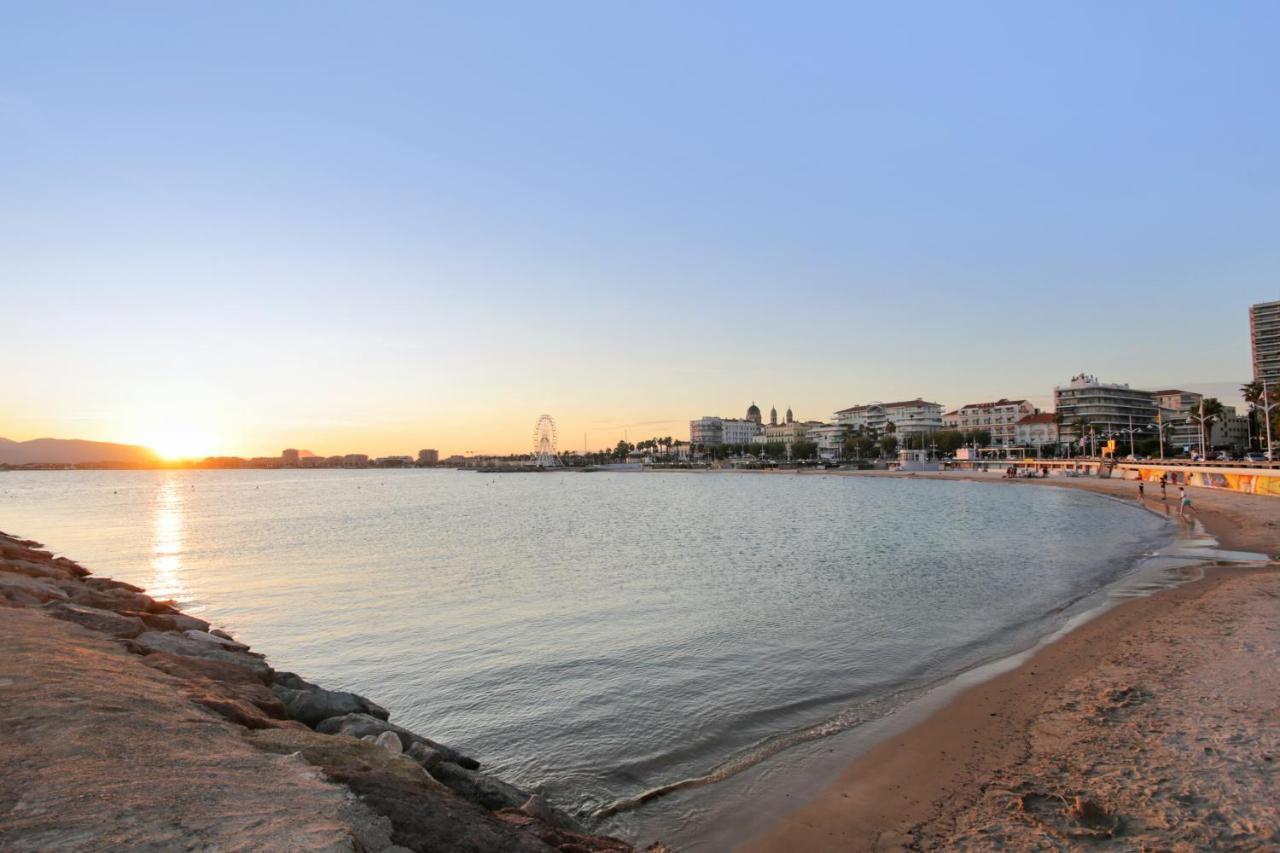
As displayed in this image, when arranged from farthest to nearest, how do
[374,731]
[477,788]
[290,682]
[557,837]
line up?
1. [290,682]
2. [374,731]
3. [477,788]
4. [557,837]

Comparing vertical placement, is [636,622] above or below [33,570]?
below

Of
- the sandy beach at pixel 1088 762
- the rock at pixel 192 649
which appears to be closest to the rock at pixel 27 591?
the rock at pixel 192 649

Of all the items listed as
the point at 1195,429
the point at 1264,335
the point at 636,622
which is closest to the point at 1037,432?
the point at 1195,429

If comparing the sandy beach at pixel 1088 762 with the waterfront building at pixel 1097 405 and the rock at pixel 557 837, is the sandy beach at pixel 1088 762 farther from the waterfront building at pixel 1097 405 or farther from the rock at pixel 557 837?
the waterfront building at pixel 1097 405

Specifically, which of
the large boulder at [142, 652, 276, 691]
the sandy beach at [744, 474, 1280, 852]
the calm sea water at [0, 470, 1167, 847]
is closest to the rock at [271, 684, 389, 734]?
the large boulder at [142, 652, 276, 691]

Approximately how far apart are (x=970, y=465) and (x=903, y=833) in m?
166

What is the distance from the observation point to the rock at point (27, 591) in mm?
13406

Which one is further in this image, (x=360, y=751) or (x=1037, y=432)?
(x=1037, y=432)

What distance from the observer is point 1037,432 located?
184m

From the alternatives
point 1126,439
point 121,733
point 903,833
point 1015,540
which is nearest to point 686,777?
point 903,833

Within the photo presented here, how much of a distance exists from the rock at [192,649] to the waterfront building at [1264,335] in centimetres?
24493

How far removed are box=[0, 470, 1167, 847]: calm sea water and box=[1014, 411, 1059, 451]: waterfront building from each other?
158530 mm

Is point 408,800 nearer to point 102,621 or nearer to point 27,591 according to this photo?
point 102,621

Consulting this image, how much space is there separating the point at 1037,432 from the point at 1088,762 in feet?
668
